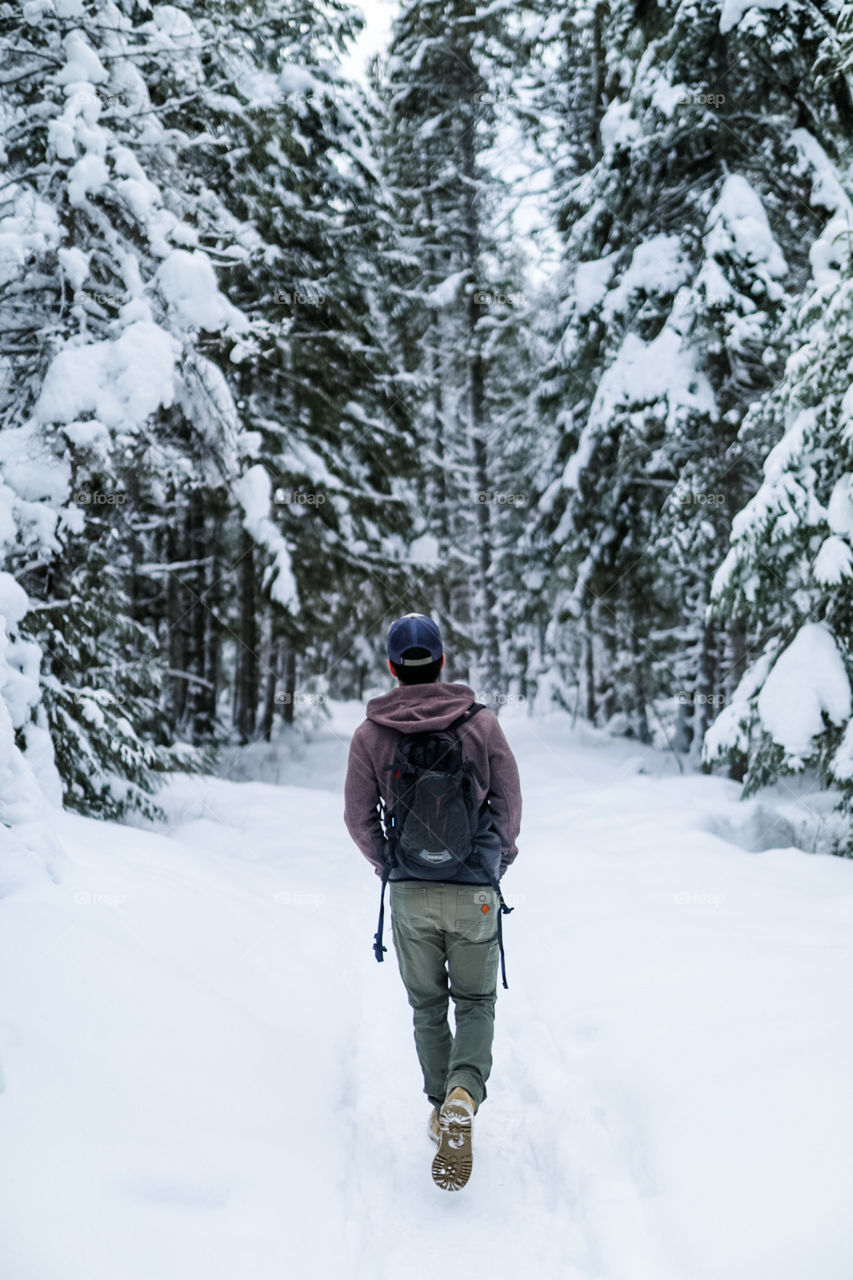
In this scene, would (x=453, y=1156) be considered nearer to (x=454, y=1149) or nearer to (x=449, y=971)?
(x=454, y=1149)

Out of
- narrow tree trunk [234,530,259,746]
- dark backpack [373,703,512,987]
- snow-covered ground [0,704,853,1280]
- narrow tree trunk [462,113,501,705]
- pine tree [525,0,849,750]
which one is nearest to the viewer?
snow-covered ground [0,704,853,1280]

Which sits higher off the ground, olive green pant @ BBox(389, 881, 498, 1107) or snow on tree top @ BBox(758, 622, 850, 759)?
snow on tree top @ BBox(758, 622, 850, 759)

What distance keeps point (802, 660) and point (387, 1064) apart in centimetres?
471

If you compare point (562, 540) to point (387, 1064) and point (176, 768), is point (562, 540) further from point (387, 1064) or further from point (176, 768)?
point (387, 1064)

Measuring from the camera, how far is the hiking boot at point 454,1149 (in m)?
3.36

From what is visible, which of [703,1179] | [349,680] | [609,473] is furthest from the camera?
[349,680]

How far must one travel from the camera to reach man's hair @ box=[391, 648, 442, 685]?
3.81 meters

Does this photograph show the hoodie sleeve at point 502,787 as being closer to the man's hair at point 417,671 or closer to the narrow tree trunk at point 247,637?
the man's hair at point 417,671

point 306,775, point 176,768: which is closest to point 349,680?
point 306,775

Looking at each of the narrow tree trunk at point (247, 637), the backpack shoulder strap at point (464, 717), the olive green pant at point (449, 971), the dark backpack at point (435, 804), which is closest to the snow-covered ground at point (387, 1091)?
the olive green pant at point (449, 971)

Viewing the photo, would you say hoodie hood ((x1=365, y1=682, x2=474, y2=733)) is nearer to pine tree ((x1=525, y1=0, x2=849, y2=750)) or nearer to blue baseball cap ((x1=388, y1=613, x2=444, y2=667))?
blue baseball cap ((x1=388, y1=613, x2=444, y2=667))

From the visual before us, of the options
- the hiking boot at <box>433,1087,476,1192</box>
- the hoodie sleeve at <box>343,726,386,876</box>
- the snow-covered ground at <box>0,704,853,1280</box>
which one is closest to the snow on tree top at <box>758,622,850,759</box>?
the snow-covered ground at <box>0,704,853,1280</box>

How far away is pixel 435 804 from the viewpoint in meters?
3.56

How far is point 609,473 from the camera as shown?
12.8 m
